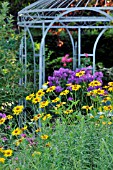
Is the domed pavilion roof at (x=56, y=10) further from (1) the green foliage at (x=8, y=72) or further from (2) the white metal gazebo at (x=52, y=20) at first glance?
(1) the green foliage at (x=8, y=72)

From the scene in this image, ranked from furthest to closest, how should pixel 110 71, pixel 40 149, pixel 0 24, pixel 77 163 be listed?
pixel 110 71 < pixel 0 24 < pixel 40 149 < pixel 77 163

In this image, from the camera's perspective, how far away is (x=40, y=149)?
313 centimetres

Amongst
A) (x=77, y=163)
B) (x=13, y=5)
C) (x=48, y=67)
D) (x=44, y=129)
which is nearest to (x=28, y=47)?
(x=48, y=67)

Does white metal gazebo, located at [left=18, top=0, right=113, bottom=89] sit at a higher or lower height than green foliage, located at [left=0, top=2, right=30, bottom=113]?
higher

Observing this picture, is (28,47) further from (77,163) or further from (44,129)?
(77,163)

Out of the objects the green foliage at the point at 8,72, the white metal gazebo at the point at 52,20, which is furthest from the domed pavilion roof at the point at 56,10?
the green foliage at the point at 8,72

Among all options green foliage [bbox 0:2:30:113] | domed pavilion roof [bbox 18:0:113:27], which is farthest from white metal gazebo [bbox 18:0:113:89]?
green foliage [bbox 0:2:30:113]

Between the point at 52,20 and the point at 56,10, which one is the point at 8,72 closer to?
the point at 52,20

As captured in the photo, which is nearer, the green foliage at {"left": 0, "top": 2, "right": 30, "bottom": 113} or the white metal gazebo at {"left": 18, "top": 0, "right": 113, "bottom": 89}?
the white metal gazebo at {"left": 18, "top": 0, "right": 113, "bottom": 89}

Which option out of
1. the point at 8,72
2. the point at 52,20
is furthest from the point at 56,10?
the point at 8,72

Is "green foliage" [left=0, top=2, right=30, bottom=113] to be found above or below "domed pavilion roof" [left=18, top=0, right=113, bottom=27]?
below

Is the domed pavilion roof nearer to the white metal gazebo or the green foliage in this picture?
the white metal gazebo

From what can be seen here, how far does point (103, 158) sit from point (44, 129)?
1.69 feet

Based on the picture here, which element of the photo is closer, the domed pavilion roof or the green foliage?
the domed pavilion roof
